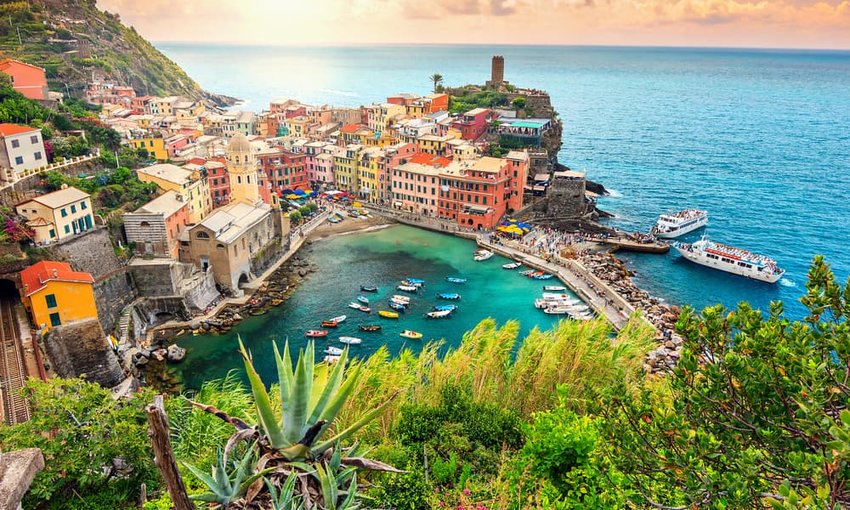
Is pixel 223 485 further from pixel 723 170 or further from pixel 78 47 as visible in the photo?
pixel 78 47

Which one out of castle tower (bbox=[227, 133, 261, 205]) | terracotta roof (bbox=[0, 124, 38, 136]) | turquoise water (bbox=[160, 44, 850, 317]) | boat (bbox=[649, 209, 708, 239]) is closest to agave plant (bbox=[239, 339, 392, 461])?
terracotta roof (bbox=[0, 124, 38, 136])

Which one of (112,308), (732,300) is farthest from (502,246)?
(112,308)

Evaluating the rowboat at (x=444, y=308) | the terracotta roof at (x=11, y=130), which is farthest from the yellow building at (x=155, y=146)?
the rowboat at (x=444, y=308)

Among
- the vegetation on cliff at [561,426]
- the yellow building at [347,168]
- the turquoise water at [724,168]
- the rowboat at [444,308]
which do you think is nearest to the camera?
the vegetation on cliff at [561,426]

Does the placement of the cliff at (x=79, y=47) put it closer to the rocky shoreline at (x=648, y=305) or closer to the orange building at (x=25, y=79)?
the orange building at (x=25, y=79)

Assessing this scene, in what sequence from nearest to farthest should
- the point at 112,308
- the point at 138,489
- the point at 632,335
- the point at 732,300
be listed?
the point at 138,489
the point at 632,335
the point at 112,308
the point at 732,300

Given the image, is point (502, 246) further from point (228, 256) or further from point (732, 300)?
point (228, 256)
